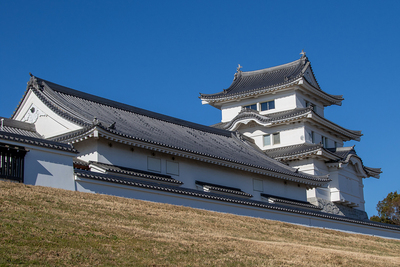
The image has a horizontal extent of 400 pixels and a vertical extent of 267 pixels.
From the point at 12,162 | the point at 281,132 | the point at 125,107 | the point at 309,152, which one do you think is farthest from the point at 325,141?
the point at 12,162

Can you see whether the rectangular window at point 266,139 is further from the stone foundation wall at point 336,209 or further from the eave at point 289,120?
the stone foundation wall at point 336,209

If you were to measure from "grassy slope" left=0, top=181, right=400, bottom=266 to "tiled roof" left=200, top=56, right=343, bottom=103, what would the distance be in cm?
2789

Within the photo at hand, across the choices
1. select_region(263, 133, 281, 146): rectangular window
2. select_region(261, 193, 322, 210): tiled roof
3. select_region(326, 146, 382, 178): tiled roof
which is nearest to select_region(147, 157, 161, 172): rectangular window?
select_region(261, 193, 322, 210): tiled roof

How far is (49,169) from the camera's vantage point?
18375 millimetres

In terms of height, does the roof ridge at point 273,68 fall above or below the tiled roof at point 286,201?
above

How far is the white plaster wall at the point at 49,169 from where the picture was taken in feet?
58.6

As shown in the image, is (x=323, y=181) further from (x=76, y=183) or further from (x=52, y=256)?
(x=52, y=256)

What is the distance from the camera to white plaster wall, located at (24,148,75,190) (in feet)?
58.6

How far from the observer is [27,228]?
11.9m

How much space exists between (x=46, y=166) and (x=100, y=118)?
951cm

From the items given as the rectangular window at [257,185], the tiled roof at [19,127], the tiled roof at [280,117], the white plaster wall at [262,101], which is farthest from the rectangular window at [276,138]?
the tiled roof at [19,127]

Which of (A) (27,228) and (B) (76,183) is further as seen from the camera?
(B) (76,183)

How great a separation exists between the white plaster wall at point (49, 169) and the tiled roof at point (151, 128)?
16.7ft

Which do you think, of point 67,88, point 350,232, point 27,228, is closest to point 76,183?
point 27,228
